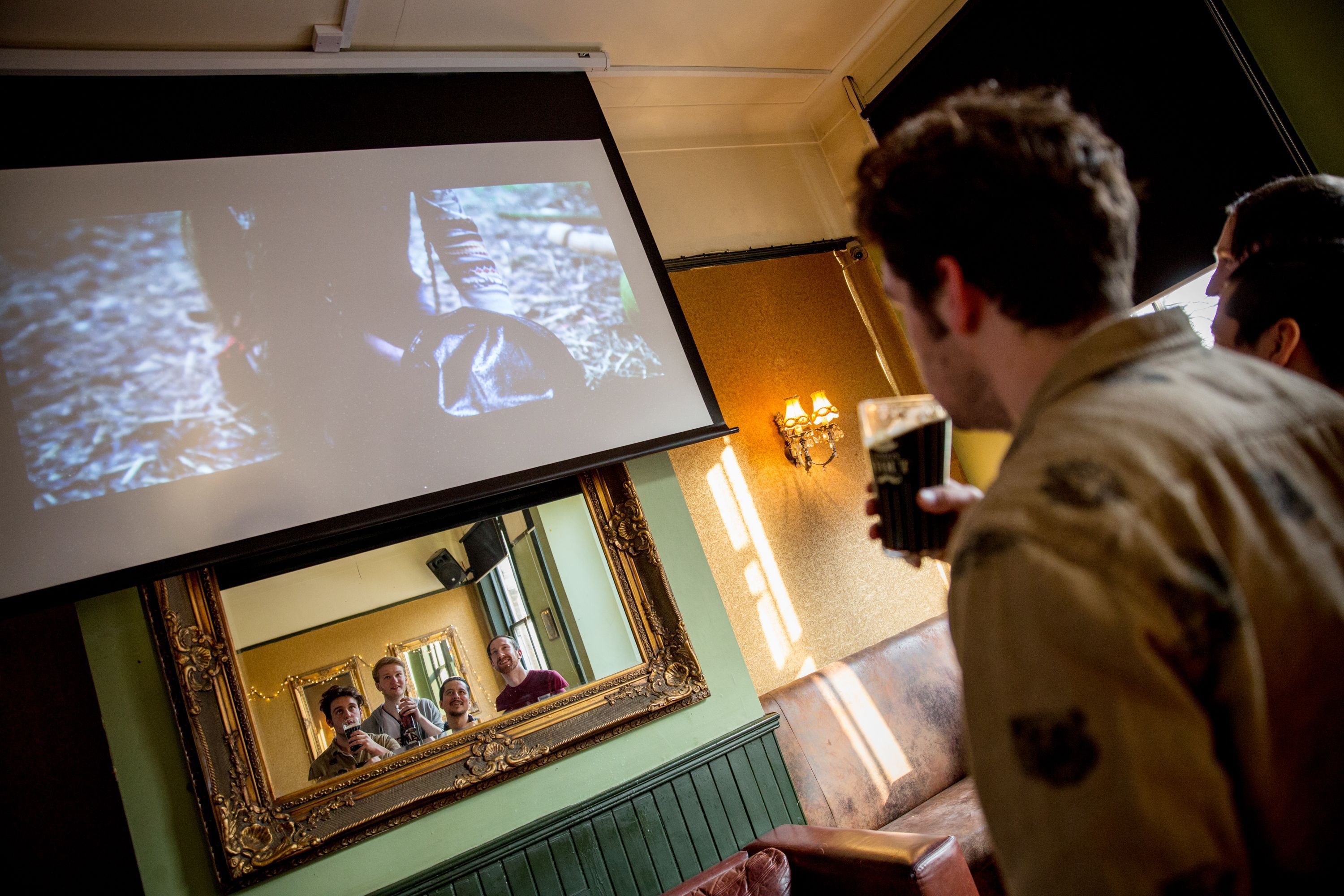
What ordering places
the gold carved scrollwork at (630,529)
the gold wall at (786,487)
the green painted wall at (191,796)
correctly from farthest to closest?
the gold wall at (786,487)
the gold carved scrollwork at (630,529)
the green painted wall at (191,796)

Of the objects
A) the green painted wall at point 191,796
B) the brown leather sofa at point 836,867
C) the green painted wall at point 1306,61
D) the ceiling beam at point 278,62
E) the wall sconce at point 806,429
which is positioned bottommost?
the brown leather sofa at point 836,867

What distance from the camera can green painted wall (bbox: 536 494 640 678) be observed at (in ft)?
9.46

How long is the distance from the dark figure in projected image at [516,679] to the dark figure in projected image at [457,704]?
0.09 m

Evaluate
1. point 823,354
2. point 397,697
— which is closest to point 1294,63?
point 823,354

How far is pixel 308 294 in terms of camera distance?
280 cm

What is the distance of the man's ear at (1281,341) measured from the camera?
4.47 feet

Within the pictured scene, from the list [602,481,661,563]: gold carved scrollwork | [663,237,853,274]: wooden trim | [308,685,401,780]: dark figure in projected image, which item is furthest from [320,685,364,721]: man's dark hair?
[663,237,853,274]: wooden trim

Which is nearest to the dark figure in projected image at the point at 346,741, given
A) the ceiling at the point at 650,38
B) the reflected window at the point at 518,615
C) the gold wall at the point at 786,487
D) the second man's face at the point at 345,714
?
the second man's face at the point at 345,714

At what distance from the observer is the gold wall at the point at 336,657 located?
2.40 metres

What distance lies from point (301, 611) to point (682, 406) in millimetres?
1552

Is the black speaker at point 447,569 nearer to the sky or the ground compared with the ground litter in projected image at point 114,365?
nearer to the ground

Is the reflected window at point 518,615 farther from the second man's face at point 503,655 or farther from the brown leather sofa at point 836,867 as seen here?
the brown leather sofa at point 836,867

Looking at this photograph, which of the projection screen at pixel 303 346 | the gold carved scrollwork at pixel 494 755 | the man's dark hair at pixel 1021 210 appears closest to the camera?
the man's dark hair at pixel 1021 210

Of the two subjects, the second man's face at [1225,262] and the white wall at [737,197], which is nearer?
the second man's face at [1225,262]
